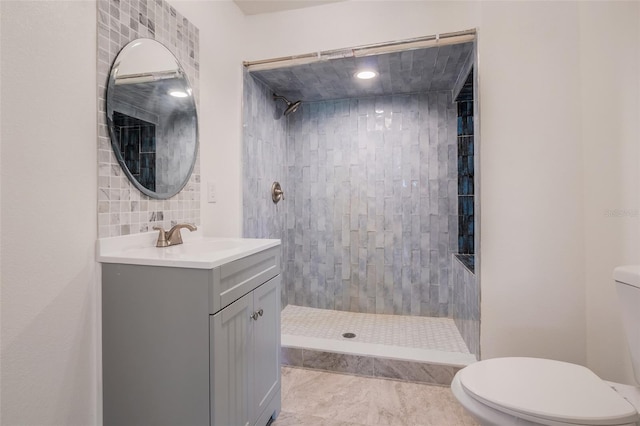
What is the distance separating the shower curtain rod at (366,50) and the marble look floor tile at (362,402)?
2008mm

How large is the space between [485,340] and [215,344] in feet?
4.84

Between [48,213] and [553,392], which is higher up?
[48,213]

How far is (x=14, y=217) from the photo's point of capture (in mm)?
915

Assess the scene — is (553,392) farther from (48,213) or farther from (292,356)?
(48,213)

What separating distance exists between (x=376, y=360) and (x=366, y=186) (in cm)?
152

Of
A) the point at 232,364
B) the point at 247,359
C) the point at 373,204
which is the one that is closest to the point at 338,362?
the point at 247,359

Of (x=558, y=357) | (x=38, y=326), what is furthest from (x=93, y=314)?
(x=558, y=357)

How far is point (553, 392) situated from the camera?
105 cm

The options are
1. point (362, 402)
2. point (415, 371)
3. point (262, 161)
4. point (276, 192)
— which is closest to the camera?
point (362, 402)

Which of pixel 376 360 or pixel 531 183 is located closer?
pixel 531 183

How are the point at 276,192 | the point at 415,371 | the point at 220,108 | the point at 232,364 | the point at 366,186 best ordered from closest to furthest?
1. the point at 232,364
2. the point at 415,371
3. the point at 220,108
4. the point at 276,192
5. the point at 366,186

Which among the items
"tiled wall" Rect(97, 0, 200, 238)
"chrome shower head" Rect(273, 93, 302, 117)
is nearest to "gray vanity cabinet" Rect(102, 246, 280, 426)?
"tiled wall" Rect(97, 0, 200, 238)

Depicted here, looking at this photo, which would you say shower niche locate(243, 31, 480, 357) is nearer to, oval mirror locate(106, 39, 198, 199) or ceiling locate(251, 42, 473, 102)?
ceiling locate(251, 42, 473, 102)

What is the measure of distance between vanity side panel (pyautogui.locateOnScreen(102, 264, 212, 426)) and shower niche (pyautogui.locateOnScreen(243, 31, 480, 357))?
1244mm
